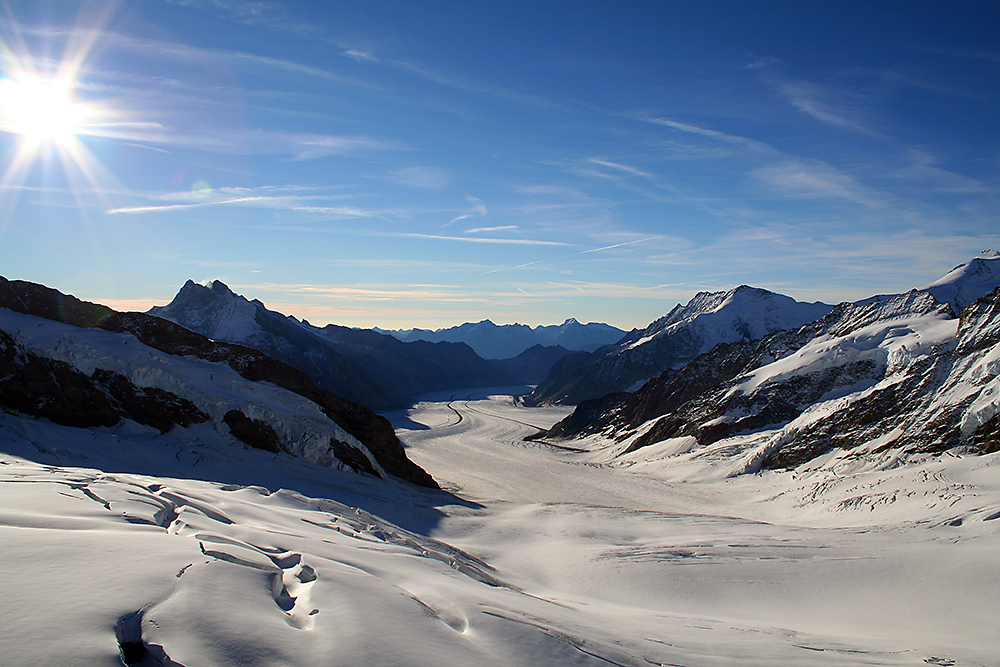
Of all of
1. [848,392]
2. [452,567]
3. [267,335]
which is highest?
[267,335]

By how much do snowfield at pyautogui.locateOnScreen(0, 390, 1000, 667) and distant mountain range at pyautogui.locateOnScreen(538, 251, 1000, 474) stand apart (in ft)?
10.9

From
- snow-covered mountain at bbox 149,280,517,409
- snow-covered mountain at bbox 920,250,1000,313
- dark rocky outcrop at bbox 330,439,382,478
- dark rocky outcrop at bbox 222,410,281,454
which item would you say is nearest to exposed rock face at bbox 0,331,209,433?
dark rocky outcrop at bbox 222,410,281,454

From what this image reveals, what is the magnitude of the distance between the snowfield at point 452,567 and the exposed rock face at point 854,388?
129 inches

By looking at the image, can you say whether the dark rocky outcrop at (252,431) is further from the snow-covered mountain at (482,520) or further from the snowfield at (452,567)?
the snowfield at (452,567)

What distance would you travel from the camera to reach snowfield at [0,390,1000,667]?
6.14m

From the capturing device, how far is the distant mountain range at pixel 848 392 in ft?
112

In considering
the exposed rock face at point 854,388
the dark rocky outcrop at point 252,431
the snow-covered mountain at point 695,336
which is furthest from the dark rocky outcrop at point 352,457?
the snow-covered mountain at point 695,336

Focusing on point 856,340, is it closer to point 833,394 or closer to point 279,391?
point 833,394

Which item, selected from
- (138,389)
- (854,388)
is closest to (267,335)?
(138,389)

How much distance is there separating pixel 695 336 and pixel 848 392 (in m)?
88.7

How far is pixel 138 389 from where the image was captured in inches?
1211

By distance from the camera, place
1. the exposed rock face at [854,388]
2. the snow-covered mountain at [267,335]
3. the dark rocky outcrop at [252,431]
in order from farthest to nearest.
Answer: the snow-covered mountain at [267,335] → the exposed rock face at [854,388] → the dark rocky outcrop at [252,431]

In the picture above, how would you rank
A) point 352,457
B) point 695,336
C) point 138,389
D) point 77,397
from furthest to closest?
1. point 695,336
2. point 352,457
3. point 138,389
4. point 77,397

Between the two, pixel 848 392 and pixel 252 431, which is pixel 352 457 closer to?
pixel 252 431
